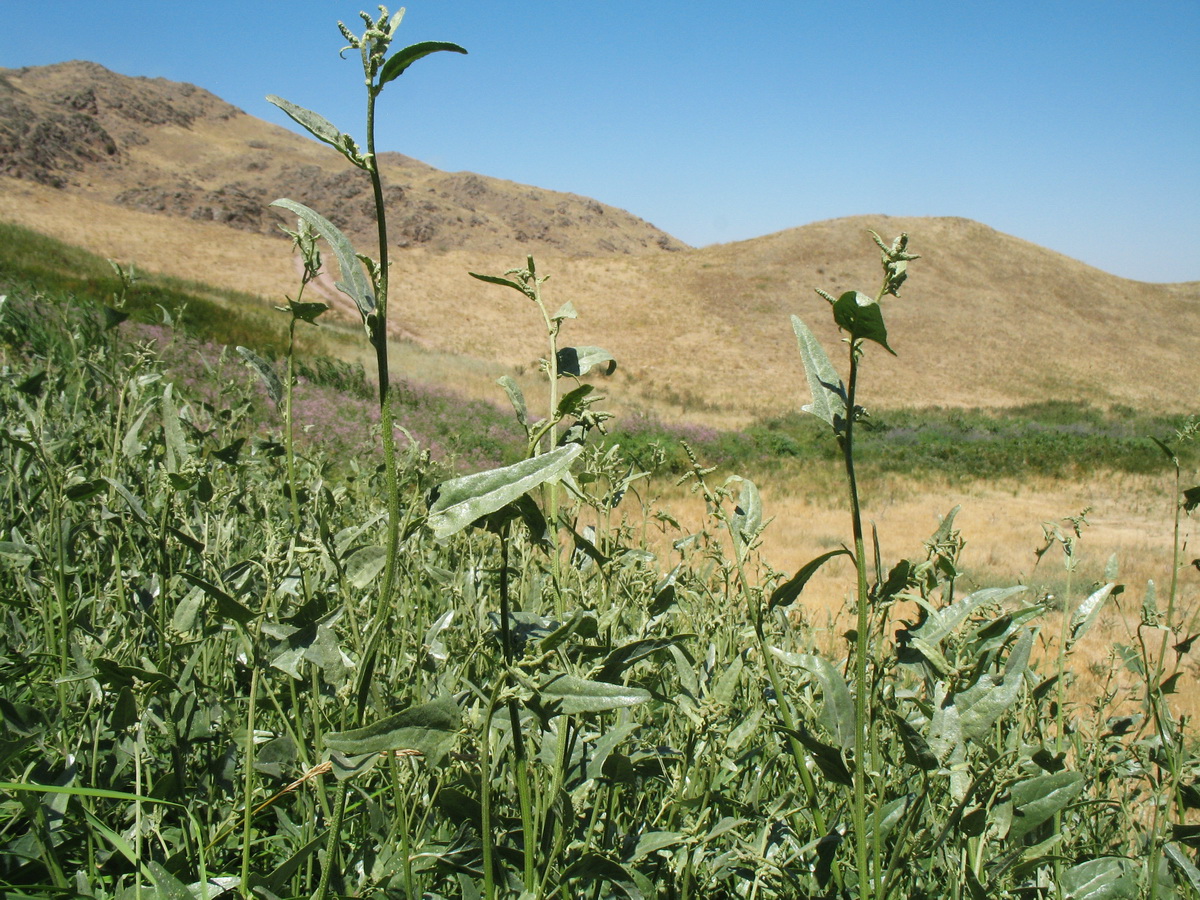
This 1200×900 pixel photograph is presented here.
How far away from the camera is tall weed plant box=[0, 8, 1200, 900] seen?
63 cm

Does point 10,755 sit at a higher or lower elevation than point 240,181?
lower

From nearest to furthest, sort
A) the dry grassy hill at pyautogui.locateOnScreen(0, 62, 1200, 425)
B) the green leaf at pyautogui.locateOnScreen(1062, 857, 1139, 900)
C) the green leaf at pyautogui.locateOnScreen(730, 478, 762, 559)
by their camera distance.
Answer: the green leaf at pyautogui.locateOnScreen(1062, 857, 1139, 900) → the green leaf at pyautogui.locateOnScreen(730, 478, 762, 559) → the dry grassy hill at pyautogui.locateOnScreen(0, 62, 1200, 425)

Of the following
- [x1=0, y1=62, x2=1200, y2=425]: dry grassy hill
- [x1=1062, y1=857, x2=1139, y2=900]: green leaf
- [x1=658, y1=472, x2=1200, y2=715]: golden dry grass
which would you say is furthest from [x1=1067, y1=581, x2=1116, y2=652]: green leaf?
[x1=0, y1=62, x2=1200, y2=425]: dry grassy hill

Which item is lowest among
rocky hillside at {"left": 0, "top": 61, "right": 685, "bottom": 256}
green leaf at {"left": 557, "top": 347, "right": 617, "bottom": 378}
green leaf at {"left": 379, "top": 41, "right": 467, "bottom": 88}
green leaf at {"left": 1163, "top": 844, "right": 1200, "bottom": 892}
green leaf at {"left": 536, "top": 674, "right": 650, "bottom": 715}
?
green leaf at {"left": 1163, "top": 844, "right": 1200, "bottom": 892}

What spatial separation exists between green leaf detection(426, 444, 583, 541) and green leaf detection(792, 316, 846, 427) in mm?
286

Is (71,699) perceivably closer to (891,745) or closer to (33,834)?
(33,834)

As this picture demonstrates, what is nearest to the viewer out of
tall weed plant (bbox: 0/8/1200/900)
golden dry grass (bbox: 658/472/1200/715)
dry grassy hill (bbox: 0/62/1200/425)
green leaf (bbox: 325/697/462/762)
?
green leaf (bbox: 325/697/462/762)

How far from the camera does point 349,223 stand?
44438 millimetres

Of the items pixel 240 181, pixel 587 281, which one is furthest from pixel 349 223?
pixel 587 281

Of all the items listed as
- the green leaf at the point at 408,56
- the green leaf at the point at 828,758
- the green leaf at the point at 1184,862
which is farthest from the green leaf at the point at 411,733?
the green leaf at the point at 1184,862

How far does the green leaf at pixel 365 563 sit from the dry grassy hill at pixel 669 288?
611 inches

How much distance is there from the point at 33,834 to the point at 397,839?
48 cm

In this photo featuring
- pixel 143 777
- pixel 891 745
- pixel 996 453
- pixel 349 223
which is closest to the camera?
pixel 143 777

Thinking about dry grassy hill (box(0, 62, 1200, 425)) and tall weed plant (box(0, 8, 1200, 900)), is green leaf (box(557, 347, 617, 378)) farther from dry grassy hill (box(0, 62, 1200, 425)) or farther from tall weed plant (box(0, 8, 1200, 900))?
dry grassy hill (box(0, 62, 1200, 425))
